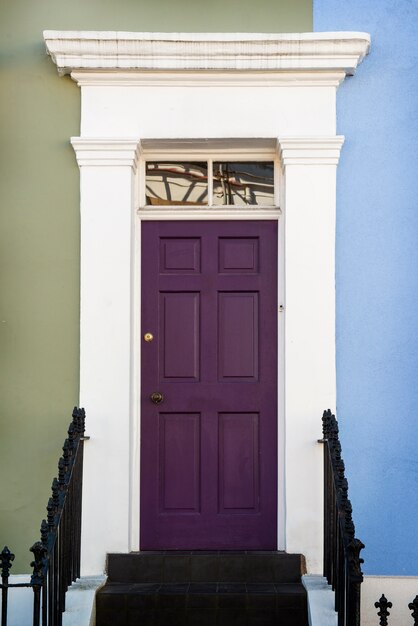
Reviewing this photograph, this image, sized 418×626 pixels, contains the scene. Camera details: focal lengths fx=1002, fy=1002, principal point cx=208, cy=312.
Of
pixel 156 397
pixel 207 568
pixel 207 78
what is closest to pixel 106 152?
pixel 207 78

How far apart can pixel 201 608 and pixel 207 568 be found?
41 centimetres

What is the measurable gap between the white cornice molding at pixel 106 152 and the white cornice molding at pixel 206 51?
486mm

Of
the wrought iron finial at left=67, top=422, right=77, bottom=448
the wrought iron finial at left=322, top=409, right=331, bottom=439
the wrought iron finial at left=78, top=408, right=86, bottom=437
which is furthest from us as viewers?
the wrought iron finial at left=78, top=408, right=86, bottom=437

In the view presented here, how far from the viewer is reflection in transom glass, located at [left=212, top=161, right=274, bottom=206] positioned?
22.5 ft

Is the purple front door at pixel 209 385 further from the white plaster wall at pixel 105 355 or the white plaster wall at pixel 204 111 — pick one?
the white plaster wall at pixel 204 111

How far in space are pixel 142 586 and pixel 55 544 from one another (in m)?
1.04

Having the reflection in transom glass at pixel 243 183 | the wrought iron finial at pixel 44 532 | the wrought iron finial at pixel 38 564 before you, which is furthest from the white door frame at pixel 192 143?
the wrought iron finial at pixel 38 564

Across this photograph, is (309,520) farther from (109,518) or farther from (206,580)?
(109,518)

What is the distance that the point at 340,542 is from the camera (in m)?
5.37

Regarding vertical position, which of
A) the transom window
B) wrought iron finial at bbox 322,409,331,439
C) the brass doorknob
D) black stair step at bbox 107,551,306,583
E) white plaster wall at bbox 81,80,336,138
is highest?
white plaster wall at bbox 81,80,336,138

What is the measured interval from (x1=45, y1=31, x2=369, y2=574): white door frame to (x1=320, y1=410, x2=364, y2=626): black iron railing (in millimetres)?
290

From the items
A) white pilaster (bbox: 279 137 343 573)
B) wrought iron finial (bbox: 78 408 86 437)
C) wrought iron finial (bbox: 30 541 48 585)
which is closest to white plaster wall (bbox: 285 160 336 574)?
white pilaster (bbox: 279 137 343 573)

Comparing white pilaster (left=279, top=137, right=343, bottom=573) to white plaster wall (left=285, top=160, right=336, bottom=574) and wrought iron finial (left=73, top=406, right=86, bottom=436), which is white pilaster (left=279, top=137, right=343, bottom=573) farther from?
wrought iron finial (left=73, top=406, right=86, bottom=436)

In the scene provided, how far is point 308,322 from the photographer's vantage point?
6.50m
